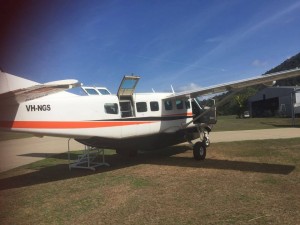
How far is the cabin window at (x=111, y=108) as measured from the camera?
1145 cm

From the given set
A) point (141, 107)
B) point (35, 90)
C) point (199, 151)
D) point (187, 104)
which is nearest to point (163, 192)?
point (35, 90)

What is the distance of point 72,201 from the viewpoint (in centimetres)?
827

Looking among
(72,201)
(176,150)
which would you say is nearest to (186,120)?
(176,150)

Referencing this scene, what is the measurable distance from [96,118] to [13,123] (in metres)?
2.87

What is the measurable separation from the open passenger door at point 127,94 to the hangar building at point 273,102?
152ft

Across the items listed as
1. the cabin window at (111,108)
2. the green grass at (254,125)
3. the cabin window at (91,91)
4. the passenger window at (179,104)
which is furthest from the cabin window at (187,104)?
the green grass at (254,125)

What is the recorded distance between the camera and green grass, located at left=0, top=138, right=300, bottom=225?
670 cm

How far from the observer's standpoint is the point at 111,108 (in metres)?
11.6

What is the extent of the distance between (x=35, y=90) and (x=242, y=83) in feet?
26.1

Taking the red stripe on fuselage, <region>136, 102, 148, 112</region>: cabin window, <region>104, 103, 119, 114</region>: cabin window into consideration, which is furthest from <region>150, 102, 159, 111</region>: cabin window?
<region>104, 103, 119, 114</region>: cabin window

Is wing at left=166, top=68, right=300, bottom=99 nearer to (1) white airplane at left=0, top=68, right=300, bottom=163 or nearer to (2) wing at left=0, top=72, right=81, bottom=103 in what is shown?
(1) white airplane at left=0, top=68, right=300, bottom=163

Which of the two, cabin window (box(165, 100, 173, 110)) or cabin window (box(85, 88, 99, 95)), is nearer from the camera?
cabin window (box(85, 88, 99, 95))

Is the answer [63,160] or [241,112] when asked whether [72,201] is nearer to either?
[63,160]

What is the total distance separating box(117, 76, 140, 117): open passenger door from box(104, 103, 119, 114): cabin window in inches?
13.6
